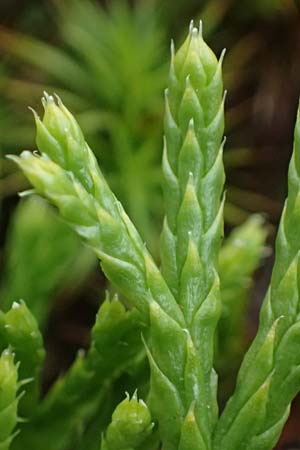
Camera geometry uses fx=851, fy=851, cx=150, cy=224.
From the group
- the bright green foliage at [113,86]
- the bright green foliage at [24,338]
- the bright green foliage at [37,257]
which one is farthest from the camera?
the bright green foliage at [113,86]

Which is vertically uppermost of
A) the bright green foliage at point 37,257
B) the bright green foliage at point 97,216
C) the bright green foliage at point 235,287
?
the bright green foliage at point 97,216

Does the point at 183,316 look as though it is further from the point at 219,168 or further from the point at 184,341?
the point at 219,168

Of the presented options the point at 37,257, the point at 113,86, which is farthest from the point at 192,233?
the point at 113,86

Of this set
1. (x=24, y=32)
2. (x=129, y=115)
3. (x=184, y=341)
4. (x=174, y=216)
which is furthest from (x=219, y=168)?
(x=24, y=32)

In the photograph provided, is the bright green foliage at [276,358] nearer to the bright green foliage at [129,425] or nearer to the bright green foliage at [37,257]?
the bright green foliage at [129,425]

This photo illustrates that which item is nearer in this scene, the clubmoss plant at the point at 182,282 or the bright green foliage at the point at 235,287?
the clubmoss plant at the point at 182,282

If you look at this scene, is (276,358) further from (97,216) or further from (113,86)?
(113,86)

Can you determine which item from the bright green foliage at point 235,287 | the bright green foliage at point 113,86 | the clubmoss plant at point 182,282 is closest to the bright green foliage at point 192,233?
the clubmoss plant at point 182,282
